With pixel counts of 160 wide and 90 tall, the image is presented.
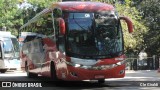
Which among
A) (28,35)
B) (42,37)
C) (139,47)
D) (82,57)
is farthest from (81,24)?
(139,47)

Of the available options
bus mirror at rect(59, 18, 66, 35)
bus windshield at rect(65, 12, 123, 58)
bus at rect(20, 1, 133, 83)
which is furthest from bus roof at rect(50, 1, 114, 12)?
bus mirror at rect(59, 18, 66, 35)

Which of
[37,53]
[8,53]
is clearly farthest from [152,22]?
[37,53]

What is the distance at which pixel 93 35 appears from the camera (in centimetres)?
1606

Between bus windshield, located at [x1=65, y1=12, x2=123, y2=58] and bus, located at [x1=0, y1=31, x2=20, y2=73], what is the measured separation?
68.8 ft

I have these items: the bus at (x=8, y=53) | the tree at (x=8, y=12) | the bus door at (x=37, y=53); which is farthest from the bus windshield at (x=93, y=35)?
the tree at (x=8, y=12)

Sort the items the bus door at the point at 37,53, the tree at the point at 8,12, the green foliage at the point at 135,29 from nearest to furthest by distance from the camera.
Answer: the bus door at the point at 37,53 < the green foliage at the point at 135,29 < the tree at the point at 8,12

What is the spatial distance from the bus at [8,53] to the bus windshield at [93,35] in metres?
21.0

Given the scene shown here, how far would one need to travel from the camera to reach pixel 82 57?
15.6 meters

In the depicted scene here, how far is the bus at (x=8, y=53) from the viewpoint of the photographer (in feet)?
119

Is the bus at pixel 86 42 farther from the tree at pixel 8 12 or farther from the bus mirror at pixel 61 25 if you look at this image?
the tree at pixel 8 12

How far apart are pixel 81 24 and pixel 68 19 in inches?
21.5

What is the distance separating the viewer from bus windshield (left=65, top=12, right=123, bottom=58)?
15828 mm

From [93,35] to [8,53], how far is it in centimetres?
2191

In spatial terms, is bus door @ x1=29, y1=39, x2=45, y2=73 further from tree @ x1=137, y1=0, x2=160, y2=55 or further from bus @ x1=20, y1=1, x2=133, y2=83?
tree @ x1=137, y1=0, x2=160, y2=55
